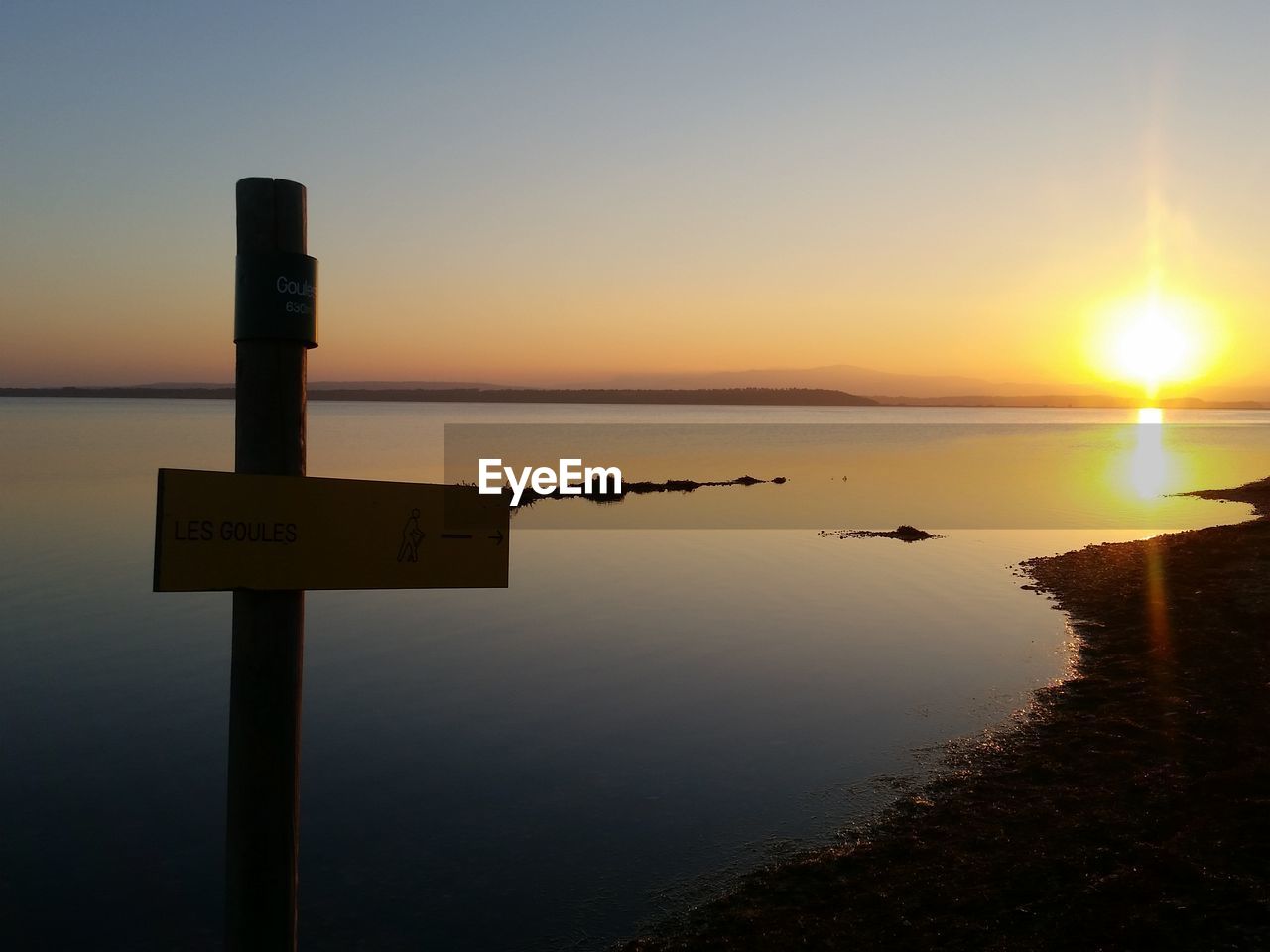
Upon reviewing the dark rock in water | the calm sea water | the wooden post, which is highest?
the wooden post

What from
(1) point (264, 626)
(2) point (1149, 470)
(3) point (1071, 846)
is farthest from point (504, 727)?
(2) point (1149, 470)

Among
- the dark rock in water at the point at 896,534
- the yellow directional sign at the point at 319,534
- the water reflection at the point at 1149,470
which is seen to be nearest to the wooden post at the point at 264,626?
the yellow directional sign at the point at 319,534

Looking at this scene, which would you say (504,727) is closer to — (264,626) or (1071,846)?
Answer: (1071,846)

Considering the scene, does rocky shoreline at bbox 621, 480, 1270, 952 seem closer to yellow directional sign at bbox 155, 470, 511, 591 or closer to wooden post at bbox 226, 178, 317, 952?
wooden post at bbox 226, 178, 317, 952

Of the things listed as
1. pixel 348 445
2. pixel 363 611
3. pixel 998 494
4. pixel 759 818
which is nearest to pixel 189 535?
pixel 759 818

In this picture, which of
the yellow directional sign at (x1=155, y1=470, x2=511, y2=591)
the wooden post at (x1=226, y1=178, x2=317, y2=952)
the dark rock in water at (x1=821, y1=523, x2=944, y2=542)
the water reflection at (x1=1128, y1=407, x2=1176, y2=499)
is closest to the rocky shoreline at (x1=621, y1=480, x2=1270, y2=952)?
the wooden post at (x1=226, y1=178, x2=317, y2=952)

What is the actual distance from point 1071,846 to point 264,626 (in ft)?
34.8

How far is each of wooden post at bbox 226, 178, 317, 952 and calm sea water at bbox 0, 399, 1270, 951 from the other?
7500 millimetres

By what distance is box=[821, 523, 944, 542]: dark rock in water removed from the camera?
4294 cm

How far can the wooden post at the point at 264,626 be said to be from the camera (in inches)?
134

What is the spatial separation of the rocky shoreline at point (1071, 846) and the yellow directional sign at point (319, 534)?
757 cm

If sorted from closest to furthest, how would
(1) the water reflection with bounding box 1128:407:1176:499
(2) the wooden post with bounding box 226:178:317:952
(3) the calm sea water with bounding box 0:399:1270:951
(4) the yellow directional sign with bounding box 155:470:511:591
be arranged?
Answer: (4) the yellow directional sign with bounding box 155:470:511:591 → (2) the wooden post with bounding box 226:178:317:952 → (3) the calm sea water with bounding box 0:399:1270:951 → (1) the water reflection with bounding box 1128:407:1176:499

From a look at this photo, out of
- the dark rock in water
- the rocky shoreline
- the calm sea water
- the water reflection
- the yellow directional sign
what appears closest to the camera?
the yellow directional sign

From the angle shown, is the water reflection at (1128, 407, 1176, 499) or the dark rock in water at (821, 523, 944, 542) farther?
the water reflection at (1128, 407, 1176, 499)
